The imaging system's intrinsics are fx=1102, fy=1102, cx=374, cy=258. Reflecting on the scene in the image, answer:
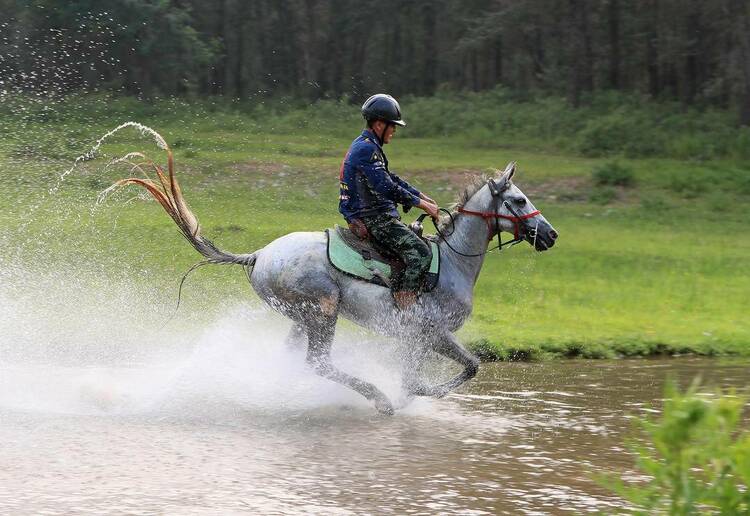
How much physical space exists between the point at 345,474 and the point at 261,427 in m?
1.60

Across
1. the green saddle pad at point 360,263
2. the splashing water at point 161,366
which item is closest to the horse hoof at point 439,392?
the splashing water at point 161,366

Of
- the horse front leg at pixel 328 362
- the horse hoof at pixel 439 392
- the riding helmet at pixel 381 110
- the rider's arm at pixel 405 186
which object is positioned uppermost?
the riding helmet at pixel 381 110

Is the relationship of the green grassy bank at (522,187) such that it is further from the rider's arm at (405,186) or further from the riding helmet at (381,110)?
the riding helmet at (381,110)

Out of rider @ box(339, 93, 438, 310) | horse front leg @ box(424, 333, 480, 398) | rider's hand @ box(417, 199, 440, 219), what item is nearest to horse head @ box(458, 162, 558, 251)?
rider's hand @ box(417, 199, 440, 219)

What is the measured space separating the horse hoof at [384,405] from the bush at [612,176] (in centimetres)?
1657

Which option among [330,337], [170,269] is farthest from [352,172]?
[170,269]

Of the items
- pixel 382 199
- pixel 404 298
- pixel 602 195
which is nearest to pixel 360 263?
pixel 404 298

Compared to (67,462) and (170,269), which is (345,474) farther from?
(170,269)

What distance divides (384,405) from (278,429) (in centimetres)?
105

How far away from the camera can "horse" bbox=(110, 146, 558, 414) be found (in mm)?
9398

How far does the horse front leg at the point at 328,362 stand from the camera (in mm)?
9359

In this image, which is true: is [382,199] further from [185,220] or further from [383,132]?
[185,220]

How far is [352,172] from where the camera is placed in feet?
31.1

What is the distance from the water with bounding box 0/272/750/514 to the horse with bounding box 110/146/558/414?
0.35 metres
